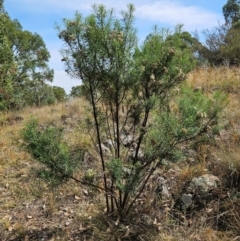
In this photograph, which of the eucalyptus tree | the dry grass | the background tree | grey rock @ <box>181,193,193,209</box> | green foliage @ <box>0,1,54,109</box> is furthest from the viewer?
green foliage @ <box>0,1,54,109</box>

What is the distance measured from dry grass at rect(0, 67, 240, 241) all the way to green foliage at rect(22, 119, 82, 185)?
0.60 meters

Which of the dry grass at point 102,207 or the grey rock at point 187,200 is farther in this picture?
the grey rock at point 187,200

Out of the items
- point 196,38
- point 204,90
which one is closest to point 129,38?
point 204,90

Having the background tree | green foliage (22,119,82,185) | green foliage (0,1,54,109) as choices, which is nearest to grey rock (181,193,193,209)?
green foliage (22,119,82,185)

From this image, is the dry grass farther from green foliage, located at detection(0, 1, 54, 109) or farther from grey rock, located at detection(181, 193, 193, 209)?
green foliage, located at detection(0, 1, 54, 109)

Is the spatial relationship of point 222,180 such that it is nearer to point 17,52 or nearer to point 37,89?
point 17,52

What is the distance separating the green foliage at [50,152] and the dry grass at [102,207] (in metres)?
0.60

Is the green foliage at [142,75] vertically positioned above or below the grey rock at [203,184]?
above

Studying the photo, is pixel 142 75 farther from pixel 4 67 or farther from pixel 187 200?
pixel 4 67

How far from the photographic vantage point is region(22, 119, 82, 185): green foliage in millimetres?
2605

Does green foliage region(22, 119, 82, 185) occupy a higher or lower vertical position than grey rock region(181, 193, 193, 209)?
higher

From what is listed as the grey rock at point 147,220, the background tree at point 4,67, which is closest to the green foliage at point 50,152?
the grey rock at point 147,220

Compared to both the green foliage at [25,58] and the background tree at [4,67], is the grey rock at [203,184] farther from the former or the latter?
the green foliage at [25,58]

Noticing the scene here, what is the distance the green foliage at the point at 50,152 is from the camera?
8.55ft
